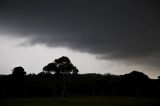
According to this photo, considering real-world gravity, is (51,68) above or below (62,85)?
above

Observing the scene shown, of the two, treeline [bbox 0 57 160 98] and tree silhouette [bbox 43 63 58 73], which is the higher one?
tree silhouette [bbox 43 63 58 73]

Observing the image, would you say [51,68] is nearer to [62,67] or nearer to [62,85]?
[62,67]

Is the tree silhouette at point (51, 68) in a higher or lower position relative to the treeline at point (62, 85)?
higher

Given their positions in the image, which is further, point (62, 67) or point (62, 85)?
point (62, 85)

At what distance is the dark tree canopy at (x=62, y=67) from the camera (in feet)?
245

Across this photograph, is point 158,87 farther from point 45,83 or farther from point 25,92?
point 25,92

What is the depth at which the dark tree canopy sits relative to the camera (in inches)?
2941

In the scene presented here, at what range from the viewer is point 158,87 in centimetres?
9056

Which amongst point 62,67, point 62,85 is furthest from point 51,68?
point 62,85

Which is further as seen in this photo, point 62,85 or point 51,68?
point 62,85

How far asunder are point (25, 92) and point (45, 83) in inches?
322

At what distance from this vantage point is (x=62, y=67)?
75500 mm

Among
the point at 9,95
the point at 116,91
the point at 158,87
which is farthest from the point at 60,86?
the point at 158,87

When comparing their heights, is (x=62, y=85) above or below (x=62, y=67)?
below
